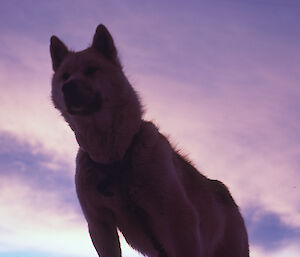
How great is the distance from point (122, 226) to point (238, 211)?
2.07 meters

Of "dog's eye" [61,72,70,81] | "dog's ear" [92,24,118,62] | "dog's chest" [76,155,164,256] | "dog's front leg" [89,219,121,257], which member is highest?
"dog's ear" [92,24,118,62]

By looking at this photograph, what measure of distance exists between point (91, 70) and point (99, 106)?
503 millimetres

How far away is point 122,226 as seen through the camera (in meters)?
4.38

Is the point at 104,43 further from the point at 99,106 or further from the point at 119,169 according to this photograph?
the point at 119,169

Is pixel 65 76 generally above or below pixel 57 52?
below

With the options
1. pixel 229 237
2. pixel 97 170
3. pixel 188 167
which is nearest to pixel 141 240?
pixel 97 170

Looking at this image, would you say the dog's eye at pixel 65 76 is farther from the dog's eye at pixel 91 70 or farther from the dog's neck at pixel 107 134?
the dog's neck at pixel 107 134

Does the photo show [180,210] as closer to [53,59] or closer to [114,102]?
[114,102]

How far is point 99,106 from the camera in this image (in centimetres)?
427

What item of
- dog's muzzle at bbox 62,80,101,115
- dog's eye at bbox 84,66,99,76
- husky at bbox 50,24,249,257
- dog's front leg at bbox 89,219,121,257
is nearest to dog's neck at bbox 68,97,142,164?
husky at bbox 50,24,249,257

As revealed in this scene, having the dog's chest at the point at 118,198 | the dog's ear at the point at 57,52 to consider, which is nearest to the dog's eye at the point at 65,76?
the dog's ear at the point at 57,52

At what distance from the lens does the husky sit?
13.6ft

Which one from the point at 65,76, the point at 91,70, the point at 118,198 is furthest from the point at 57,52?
the point at 118,198

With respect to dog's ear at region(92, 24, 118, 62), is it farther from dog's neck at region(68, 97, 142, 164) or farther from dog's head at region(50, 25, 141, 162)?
dog's neck at region(68, 97, 142, 164)
